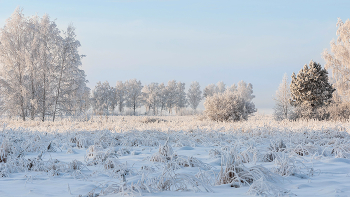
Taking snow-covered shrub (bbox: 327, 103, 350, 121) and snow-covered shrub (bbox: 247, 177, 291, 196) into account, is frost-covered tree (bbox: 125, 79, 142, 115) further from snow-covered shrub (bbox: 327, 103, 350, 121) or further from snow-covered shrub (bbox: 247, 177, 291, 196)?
snow-covered shrub (bbox: 247, 177, 291, 196)

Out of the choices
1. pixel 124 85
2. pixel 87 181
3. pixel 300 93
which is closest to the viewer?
pixel 87 181

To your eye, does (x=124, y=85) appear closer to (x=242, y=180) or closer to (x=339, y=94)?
(x=339, y=94)

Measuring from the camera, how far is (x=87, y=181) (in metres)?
2.97

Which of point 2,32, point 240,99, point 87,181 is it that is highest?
point 2,32

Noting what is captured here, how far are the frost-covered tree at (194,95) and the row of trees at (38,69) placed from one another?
Result: 49414 mm

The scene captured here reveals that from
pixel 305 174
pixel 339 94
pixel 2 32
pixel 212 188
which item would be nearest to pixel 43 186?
pixel 212 188

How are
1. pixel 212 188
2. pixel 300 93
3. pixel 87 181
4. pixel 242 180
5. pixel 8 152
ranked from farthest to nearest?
pixel 300 93 → pixel 8 152 → pixel 87 181 → pixel 242 180 → pixel 212 188

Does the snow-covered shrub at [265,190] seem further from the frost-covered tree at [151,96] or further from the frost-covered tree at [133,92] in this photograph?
the frost-covered tree at [133,92]

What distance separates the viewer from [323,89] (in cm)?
2030

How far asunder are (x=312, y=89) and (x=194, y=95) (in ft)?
167

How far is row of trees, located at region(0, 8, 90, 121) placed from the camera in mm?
21609

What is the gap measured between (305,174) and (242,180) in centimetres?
101

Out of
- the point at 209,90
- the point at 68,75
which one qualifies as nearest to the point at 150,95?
the point at 209,90

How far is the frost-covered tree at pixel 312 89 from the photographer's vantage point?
20.1m
